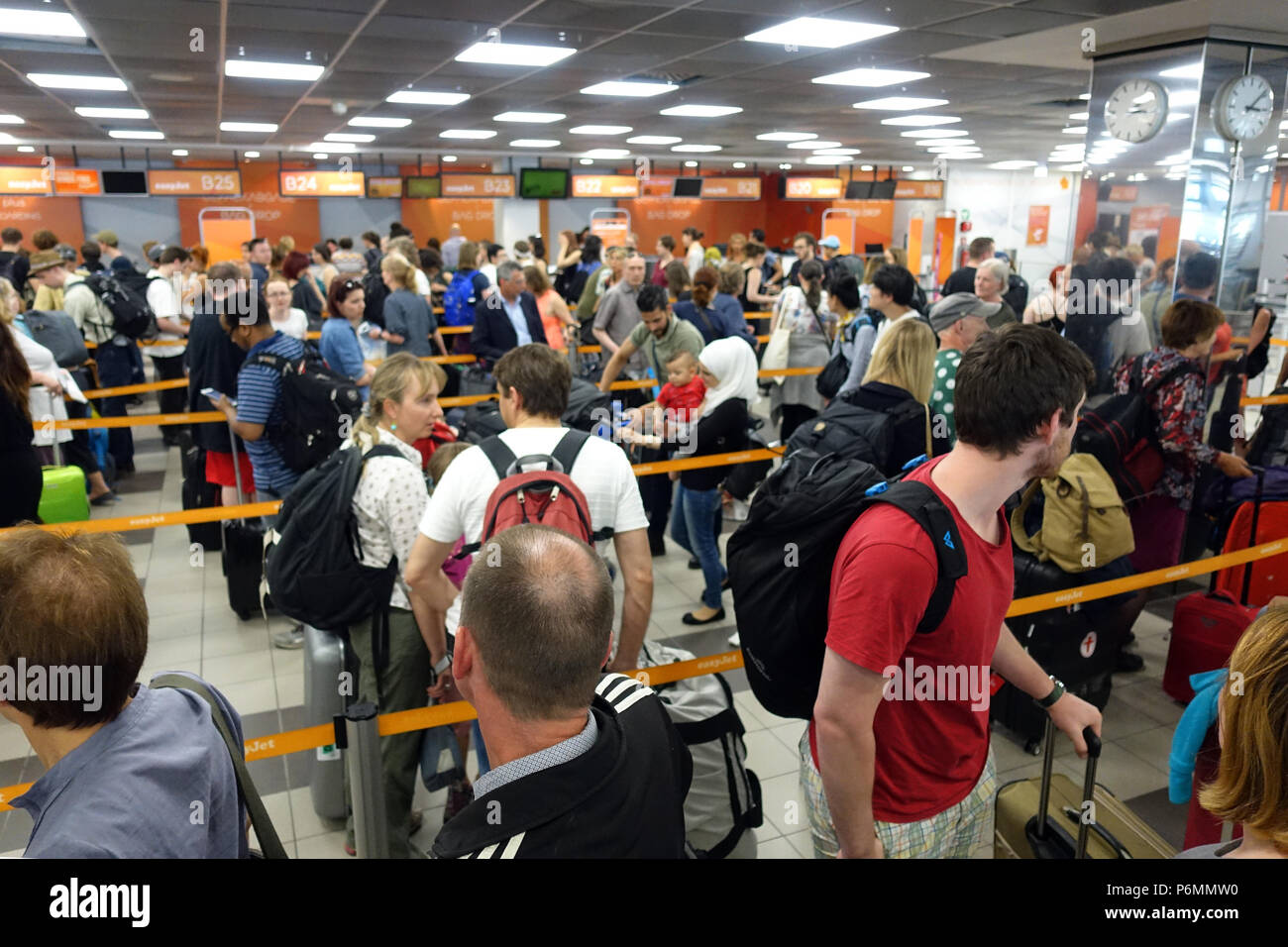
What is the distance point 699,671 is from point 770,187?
81.0 feet

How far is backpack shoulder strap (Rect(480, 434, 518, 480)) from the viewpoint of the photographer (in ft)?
8.56

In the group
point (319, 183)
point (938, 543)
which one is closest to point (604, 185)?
point (319, 183)

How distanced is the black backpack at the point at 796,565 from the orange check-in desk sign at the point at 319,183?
16.1 metres

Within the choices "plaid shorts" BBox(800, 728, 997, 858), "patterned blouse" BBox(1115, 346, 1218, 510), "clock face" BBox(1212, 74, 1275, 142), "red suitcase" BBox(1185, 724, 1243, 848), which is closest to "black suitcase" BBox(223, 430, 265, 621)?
"plaid shorts" BBox(800, 728, 997, 858)

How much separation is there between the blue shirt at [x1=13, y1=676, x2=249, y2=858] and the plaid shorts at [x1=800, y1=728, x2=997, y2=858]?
1213 millimetres

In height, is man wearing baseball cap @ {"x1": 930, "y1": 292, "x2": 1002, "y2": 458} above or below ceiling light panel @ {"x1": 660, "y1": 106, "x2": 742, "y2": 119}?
below

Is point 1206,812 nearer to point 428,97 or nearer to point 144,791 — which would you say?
point 144,791

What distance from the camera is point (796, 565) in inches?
77.0

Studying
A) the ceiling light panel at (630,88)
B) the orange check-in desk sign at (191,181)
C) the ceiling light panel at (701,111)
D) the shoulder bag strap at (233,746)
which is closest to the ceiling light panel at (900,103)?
the ceiling light panel at (701,111)

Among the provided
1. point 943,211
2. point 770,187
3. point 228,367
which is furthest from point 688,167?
point 228,367

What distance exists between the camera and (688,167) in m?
22.9

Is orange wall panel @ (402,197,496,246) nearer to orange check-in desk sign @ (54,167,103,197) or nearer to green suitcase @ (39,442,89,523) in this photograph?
orange check-in desk sign @ (54,167,103,197)

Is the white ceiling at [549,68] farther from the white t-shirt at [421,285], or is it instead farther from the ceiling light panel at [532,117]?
the white t-shirt at [421,285]

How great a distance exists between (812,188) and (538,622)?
2016 centimetres
